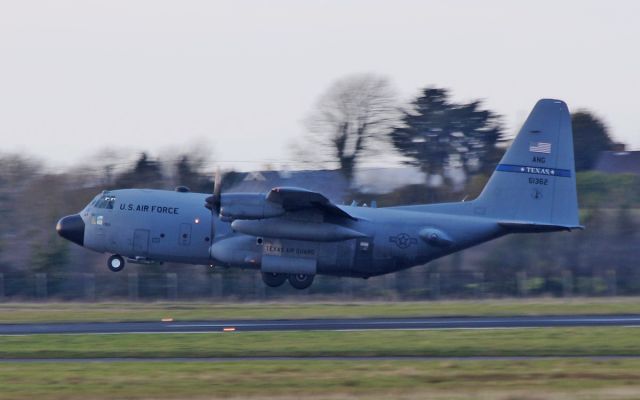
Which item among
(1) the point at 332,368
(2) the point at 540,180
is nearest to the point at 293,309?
(2) the point at 540,180

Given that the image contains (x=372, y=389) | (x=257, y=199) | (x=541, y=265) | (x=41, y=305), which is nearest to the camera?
(x=372, y=389)

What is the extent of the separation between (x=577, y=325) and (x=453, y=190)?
75.6 feet

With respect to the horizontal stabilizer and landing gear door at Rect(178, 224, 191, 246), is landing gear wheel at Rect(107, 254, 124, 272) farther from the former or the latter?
the horizontal stabilizer

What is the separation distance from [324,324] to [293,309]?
5.82m

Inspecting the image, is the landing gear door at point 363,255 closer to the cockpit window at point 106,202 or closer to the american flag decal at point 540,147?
the american flag decal at point 540,147

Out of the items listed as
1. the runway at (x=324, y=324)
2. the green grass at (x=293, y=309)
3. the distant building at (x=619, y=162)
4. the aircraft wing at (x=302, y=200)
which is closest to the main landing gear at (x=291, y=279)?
the green grass at (x=293, y=309)

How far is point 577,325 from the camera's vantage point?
24.5 meters

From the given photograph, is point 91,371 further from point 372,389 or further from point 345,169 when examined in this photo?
point 345,169

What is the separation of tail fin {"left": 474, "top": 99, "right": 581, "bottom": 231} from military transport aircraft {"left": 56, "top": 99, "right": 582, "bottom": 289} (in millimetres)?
29

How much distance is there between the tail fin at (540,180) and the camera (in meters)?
27.7

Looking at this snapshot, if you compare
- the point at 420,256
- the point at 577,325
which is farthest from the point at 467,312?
the point at 577,325

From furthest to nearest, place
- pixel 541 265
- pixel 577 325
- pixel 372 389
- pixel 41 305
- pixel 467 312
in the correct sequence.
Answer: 1. pixel 541 265
2. pixel 41 305
3. pixel 467 312
4. pixel 577 325
5. pixel 372 389

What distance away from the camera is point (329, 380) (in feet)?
54.3

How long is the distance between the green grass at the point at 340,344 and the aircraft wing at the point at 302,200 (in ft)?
14.1
